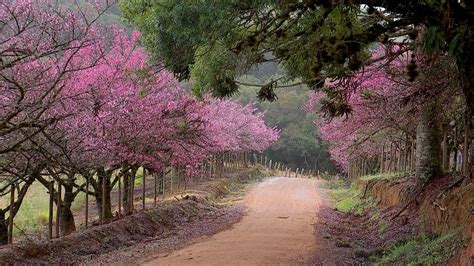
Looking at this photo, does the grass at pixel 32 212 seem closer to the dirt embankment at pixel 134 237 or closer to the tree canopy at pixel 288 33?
the dirt embankment at pixel 134 237

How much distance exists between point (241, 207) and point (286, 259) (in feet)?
39.3

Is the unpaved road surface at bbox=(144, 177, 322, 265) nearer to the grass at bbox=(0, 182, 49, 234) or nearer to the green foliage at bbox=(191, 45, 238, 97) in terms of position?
the green foliage at bbox=(191, 45, 238, 97)

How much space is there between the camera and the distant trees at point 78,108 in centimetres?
757

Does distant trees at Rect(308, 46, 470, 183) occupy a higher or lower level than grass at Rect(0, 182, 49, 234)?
higher

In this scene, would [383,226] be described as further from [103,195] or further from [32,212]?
[32,212]

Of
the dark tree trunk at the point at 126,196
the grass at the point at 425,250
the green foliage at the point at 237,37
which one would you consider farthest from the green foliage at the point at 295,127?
the green foliage at the point at 237,37

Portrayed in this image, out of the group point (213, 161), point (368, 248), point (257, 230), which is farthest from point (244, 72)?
point (213, 161)

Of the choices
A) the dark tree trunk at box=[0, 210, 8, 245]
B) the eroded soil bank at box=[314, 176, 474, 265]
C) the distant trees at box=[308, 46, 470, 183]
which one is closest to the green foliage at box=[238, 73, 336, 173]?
the distant trees at box=[308, 46, 470, 183]

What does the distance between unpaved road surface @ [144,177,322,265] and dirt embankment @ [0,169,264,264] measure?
2.11 feet

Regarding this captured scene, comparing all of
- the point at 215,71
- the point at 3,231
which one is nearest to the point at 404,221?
the point at 215,71

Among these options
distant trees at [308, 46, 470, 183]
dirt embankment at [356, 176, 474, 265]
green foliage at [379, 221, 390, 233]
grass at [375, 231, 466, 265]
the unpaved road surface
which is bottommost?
the unpaved road surface

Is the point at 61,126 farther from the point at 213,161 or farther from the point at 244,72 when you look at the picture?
the point at 213,161

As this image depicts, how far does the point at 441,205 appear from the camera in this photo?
933cm

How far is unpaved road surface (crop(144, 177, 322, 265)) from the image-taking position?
10258mm
